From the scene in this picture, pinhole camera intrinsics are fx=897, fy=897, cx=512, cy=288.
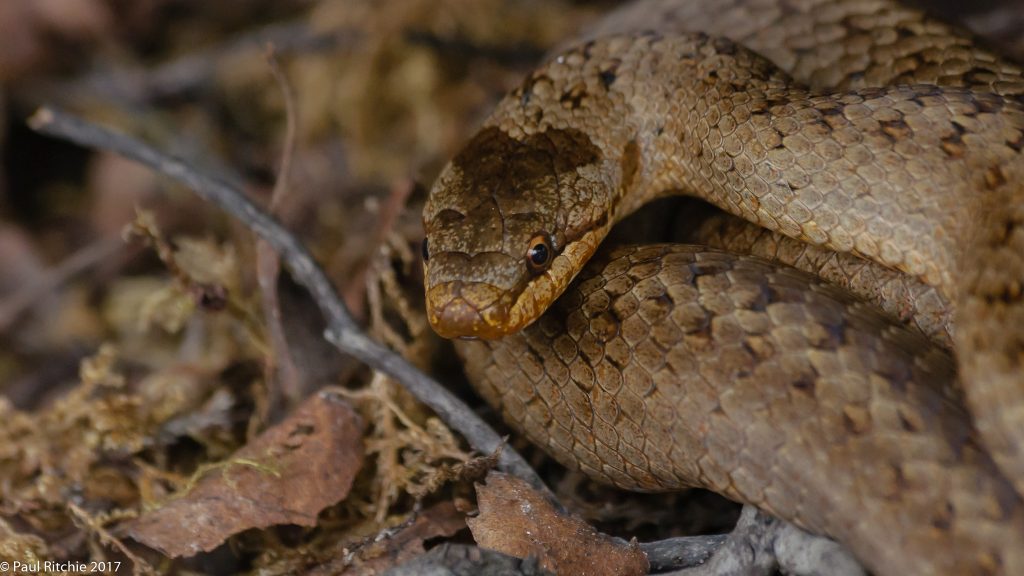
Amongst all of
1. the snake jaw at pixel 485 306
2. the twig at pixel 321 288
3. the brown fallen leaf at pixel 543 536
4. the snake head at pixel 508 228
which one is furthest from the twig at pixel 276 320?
the brown fallen leaf at pixel 543 536

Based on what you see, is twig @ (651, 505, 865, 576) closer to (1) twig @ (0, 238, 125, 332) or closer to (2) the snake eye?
(2) the snake eye

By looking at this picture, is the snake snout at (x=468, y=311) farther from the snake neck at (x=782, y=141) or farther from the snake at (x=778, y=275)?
the snake neck at (x=782, y=141)

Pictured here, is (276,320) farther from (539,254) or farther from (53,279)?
(53,279)

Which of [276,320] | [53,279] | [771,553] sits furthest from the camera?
[53,279]

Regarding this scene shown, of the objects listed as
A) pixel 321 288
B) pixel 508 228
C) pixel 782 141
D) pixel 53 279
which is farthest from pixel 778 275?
pixel 53 279

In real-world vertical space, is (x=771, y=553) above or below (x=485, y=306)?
below

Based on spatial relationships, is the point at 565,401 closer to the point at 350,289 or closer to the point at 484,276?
the point at 484,276
